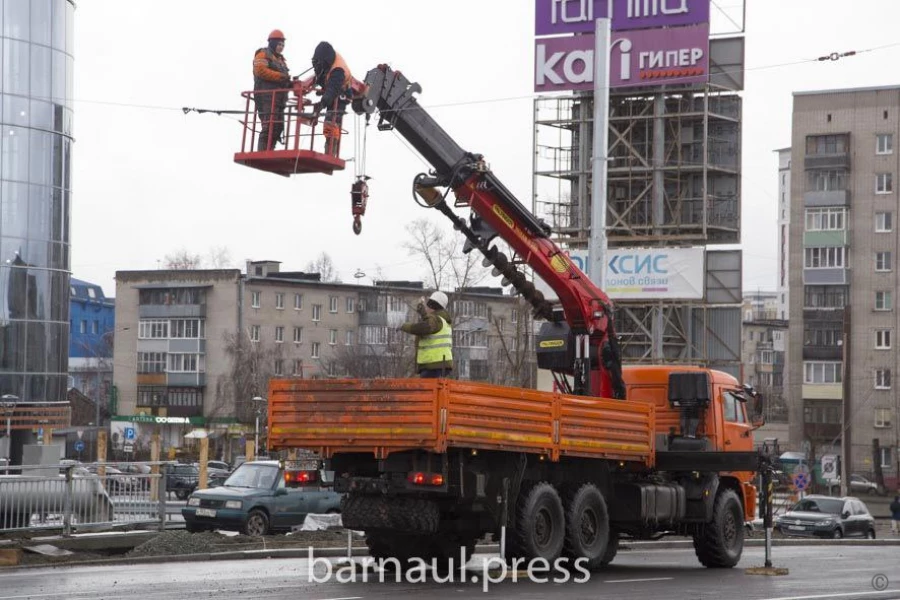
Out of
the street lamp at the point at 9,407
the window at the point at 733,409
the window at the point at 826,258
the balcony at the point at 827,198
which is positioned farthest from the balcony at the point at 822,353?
the window at the point at 733,409

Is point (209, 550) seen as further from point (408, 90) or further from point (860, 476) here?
point (860, 476)

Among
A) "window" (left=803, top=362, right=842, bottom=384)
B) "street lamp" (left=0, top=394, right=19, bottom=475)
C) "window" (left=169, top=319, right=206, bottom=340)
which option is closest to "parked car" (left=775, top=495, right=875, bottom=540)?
"street lamp" (left=0, top=394, right=19, bottom=475)

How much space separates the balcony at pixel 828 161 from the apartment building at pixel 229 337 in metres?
24.4

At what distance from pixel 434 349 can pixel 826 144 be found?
77.5m

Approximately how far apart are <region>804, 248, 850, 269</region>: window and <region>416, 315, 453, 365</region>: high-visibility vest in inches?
3074

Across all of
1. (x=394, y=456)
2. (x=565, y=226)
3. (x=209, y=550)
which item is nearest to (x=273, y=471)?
(x=209, y=550)

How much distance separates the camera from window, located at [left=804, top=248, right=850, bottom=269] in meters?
91.4

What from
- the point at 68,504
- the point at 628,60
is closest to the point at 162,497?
the point at 68,504

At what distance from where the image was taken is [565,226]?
63156 mm

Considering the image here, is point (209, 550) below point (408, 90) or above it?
below

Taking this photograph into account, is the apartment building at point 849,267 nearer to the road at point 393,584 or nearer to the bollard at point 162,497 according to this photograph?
the bollard at point 162,497

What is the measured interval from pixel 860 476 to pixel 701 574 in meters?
69.7

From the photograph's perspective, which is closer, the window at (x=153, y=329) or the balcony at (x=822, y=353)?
the balcony at (x=822, y=353)

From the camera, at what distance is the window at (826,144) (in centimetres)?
8969
